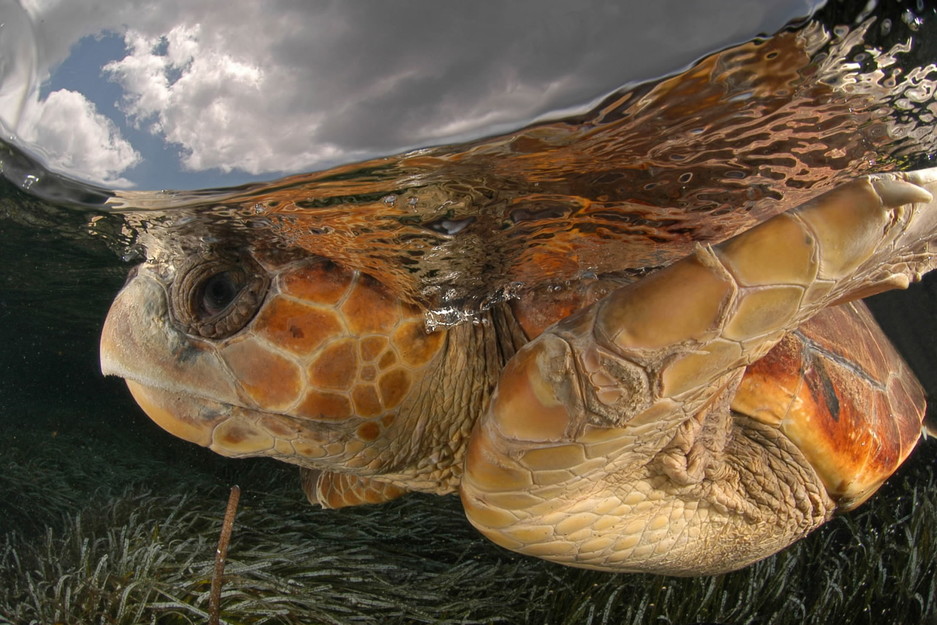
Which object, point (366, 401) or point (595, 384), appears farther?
point (366, 401)

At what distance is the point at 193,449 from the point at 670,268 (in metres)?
9.14

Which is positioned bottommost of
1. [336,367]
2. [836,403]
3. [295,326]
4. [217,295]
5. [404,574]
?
[404,574]

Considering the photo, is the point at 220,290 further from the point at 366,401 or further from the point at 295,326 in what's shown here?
the point at 366,401

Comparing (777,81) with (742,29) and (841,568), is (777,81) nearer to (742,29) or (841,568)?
(742,29)

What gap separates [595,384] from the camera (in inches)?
49.7

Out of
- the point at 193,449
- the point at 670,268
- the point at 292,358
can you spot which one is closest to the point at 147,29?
the point at 292,358

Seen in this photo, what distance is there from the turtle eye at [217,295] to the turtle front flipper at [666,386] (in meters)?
0.90

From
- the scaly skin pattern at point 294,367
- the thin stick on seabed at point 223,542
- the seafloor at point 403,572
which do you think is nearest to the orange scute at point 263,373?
the scaly skin pattern at point 294,367

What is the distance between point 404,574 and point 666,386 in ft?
9.42

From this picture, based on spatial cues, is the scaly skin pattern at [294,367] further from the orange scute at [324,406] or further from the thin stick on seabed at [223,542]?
the thin stick on seabed at [223,542]

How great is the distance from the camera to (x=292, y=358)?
177 centimetres

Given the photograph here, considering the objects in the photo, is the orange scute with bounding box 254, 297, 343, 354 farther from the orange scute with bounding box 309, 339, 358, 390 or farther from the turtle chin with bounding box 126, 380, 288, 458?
the turtle chin with bounding box 126, 380, 288, 458

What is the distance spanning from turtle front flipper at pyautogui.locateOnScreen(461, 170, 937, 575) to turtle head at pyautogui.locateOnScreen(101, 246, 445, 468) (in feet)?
1.65

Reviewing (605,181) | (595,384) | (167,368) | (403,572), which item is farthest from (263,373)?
(403,572)
